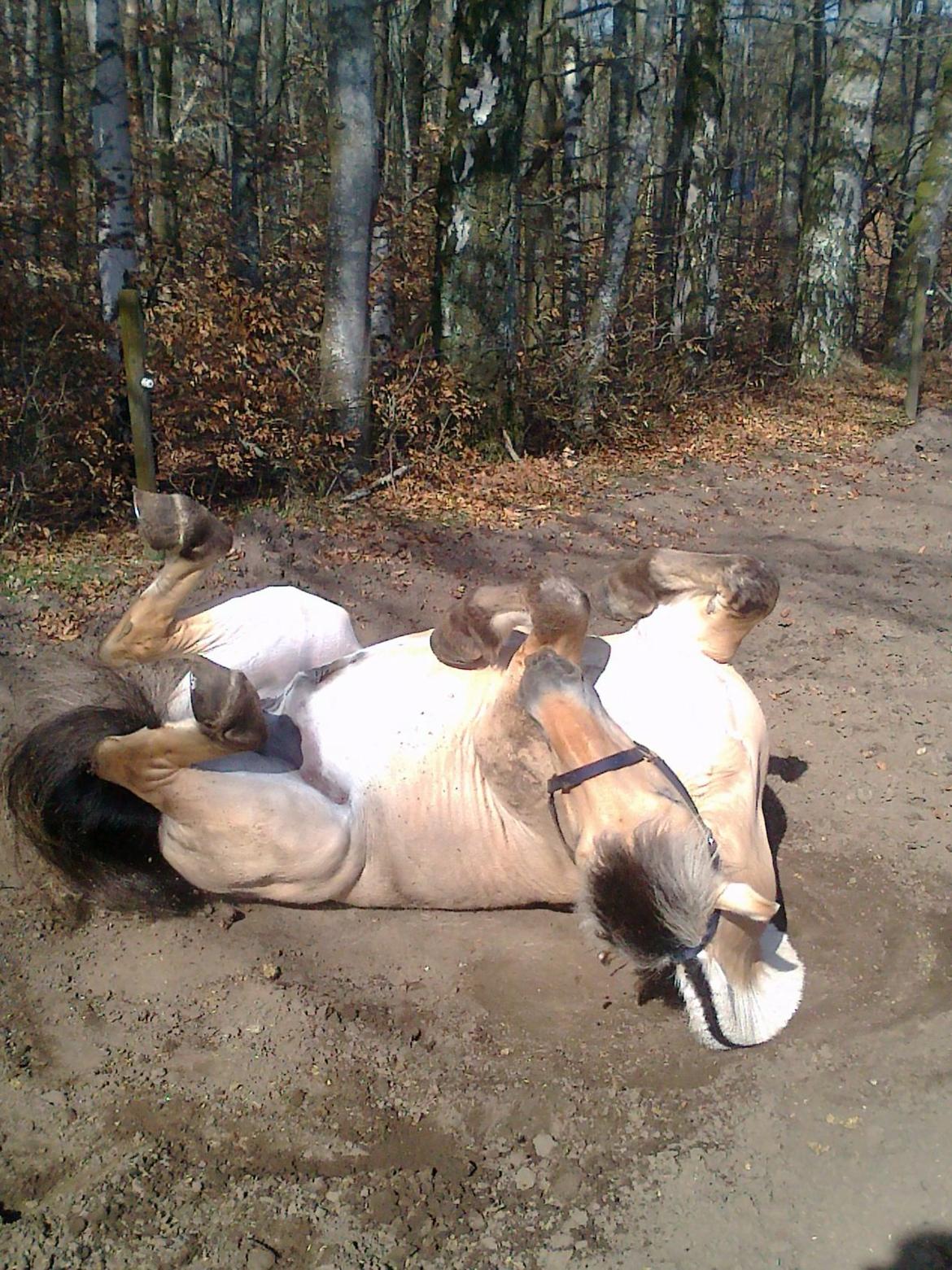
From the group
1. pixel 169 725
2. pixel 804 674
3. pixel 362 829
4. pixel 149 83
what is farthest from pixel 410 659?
pixel 149 83

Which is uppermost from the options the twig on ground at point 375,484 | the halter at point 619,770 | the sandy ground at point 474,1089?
the halter at point 619,770

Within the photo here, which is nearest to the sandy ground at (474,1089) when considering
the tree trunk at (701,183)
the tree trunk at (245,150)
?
the tree trunk at (245,150)

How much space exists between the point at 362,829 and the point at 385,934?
0.46m

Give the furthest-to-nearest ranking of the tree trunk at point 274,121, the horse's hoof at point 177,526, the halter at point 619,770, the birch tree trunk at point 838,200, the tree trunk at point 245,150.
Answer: the birch tree trunk at point 838,200, the tree trunk at point 274,121, the tree trunk at point 245,150, the horse's hoof at point 177,526, the halter at point 619,770

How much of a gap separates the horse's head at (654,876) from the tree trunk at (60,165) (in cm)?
694

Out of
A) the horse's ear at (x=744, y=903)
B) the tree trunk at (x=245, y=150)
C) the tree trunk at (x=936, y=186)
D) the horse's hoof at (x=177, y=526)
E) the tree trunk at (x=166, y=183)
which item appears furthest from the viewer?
the tree trunk at (x=936, y=186)

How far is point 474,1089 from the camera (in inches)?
103

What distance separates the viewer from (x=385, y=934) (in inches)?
125

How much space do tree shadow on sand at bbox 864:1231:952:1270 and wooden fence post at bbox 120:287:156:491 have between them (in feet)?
18.1

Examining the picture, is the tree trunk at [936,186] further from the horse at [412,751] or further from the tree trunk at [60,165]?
the horse at [412,751]

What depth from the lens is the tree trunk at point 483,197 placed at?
28.8 feet

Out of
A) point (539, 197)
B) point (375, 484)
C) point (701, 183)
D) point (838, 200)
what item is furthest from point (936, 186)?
point (375, 484)

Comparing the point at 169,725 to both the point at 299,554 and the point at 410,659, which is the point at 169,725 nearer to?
the point at 410,659

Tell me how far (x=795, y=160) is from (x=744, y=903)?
1886cm
